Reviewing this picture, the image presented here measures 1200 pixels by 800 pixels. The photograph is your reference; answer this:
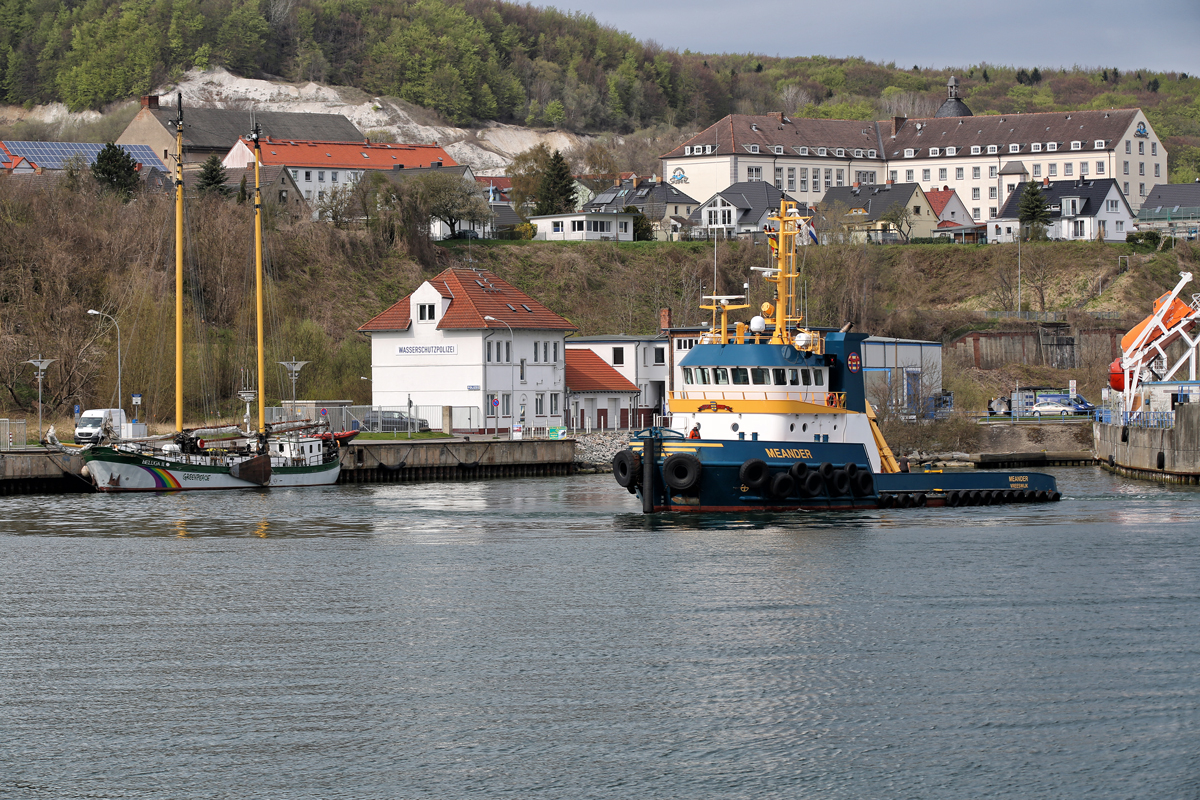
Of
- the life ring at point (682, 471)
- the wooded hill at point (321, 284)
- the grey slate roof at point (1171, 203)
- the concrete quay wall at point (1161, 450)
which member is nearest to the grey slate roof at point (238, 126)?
the wooded hill at point (321, 284)

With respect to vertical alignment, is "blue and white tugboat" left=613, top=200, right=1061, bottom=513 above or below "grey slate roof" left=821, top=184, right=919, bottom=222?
below

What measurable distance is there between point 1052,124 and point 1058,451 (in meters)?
81.5

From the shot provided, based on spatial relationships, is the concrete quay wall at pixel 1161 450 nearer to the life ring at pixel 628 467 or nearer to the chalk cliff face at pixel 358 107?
the life ring at pixel 628 467

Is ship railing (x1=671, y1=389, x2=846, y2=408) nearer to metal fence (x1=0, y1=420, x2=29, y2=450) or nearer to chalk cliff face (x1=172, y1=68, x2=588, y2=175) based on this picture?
metal fence (x1=0, y1=420, x2=29, y2=450)

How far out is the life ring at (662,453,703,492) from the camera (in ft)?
131

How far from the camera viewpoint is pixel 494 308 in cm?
7181

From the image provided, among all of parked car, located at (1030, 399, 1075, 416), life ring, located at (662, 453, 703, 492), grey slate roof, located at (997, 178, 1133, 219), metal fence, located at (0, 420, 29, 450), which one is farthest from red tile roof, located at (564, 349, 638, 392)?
grey slate roof, located at (997, 178, 1133, 219)

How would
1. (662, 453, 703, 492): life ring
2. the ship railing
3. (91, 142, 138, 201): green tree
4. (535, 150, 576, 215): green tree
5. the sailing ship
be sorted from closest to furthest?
(662, 453, 703, 492): life ring < the ship railing < the sailing ship < (91, 142, 138, 201): green tree < (535, 150, 576, 215): green tree

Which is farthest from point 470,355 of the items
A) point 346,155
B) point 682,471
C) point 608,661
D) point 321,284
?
point 346,155

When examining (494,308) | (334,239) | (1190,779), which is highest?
(334,239)

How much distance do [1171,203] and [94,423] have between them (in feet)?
338

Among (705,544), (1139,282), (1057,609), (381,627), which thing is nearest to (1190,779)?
(1057,609)

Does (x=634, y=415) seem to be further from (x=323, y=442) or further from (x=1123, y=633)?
(x=1123, y=633)

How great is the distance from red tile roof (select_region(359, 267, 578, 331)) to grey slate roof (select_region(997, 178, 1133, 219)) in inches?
2521
